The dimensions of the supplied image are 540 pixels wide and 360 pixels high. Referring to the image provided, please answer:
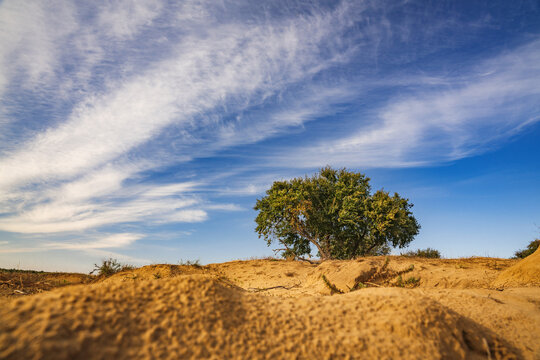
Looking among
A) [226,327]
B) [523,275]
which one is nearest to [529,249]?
[523,275]

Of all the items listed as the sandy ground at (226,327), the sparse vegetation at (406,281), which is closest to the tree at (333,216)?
the sparse vegetation at (406,281)

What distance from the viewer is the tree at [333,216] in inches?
816

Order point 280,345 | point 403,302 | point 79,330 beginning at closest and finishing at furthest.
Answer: point 79,330 < point 280,345 < point 403,302

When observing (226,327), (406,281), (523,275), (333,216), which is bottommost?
(226,327)

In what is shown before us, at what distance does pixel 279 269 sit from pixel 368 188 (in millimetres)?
9908

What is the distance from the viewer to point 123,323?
7.21ft

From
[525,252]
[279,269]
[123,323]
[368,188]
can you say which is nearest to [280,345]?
[123,323]

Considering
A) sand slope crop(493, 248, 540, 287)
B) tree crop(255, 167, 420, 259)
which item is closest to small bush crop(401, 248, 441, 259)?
tree crop(255, 167, 420, 259)

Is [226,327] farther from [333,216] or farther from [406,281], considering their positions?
[333,216]

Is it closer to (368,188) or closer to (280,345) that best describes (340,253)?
(368,188)

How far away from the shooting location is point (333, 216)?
71.3ft

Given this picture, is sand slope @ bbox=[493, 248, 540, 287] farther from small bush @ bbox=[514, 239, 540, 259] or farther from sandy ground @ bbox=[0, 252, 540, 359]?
small bush @ bbox=[514, 239, 540, 259]

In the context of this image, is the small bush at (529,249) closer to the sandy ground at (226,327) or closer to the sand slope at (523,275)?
the sand slope at (523,275)

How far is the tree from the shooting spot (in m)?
20.7
